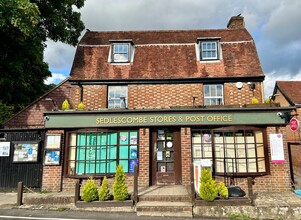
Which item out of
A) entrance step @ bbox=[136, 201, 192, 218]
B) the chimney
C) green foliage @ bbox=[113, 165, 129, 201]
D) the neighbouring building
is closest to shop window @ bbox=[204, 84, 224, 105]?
the neighbouring building

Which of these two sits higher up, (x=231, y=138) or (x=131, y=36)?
(x=131, y=36)

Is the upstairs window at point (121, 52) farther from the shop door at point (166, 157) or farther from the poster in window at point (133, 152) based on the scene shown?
the poster in window at point (133, 152)

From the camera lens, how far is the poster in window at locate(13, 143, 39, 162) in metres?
11.0

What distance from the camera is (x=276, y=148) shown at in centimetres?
1034

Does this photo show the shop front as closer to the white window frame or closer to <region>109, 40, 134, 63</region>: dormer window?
the white window frame

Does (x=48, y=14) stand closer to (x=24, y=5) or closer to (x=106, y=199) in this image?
(x=24, y=5)

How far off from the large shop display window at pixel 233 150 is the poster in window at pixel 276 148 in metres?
0.33

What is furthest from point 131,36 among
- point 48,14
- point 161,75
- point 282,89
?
point 282,89

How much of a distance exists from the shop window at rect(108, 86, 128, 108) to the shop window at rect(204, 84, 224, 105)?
454 centimetres

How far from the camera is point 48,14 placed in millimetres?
16047

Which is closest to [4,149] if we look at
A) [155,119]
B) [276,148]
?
[155,119]

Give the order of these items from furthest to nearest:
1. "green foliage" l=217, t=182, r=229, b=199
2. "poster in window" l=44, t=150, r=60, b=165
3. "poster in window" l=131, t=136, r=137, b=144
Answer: "poster in window" l=131, t=136, r=137, b=144
"poster in window" l=44, t=150, r=60, b=165
"green foliage" l=217, t=182, r=229, b=199

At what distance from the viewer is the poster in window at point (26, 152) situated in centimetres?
1105

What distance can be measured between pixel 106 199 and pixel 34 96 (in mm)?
15777
